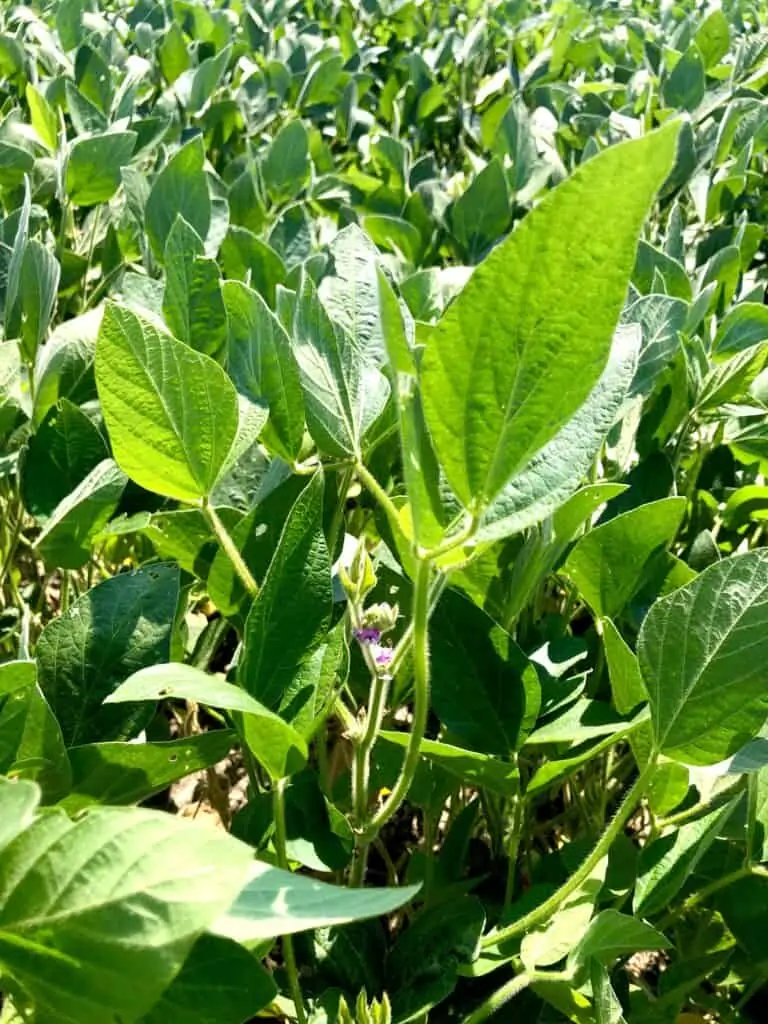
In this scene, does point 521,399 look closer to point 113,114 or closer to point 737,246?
point 737,246

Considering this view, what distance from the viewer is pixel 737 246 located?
138 cm

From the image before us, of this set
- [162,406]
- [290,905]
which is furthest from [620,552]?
[290,905]

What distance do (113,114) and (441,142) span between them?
1.12m

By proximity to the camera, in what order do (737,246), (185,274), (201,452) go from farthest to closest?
(737,246)
(185,274)
(201,452)

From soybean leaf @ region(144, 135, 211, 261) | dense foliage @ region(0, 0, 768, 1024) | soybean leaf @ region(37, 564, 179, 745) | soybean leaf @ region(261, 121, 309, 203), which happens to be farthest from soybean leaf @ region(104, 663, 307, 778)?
soybean leaf @ region(261, 121, 309, 203)

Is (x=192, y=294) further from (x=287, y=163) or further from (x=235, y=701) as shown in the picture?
(x=287, y=163)

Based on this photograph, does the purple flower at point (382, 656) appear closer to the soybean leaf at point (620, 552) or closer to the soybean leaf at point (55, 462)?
the soybean leaf at point (620, 552)

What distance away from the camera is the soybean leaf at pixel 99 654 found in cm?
77

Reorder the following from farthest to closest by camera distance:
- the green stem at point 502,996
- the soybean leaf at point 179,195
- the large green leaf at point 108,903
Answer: the soybean leaf at point 179,195, the green stem at point 502,996, the large green leaf at point 108,903

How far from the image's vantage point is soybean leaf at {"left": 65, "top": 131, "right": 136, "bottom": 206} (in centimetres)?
133

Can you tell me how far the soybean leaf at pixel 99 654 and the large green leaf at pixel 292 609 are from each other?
0.28 feet

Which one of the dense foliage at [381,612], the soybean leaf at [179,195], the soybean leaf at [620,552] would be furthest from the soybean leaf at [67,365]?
the soybean leaf at [620,552]

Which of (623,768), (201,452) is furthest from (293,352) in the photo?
(623,768)

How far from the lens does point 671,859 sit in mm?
834
